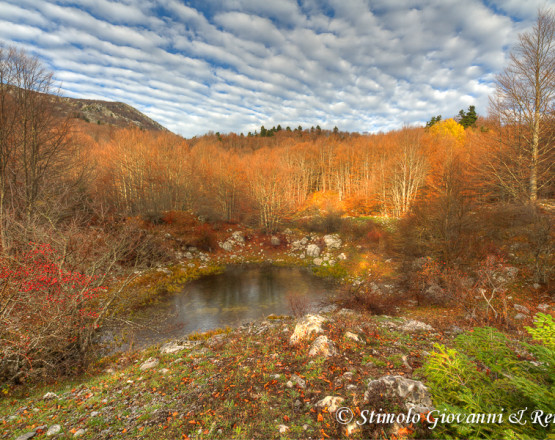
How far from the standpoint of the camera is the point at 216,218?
3566 cm

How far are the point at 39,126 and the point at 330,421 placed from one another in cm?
2177

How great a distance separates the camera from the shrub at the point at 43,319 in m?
7.28

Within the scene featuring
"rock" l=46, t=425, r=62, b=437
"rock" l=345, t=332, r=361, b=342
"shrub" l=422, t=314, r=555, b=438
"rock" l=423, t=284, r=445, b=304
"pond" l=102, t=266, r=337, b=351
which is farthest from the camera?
"rock" l=423, t=284, r=445, b=304

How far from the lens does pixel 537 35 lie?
1481 cm

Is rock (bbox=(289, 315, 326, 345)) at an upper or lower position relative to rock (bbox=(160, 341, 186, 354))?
upper

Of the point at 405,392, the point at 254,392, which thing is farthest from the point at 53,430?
the point at 405,392

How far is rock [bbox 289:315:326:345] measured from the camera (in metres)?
7.73

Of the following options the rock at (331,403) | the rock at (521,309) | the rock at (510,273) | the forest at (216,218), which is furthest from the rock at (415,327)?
the rock at (510,273)

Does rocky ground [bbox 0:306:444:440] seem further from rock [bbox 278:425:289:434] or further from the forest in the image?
the forest

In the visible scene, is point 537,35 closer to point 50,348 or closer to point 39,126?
point 50,348

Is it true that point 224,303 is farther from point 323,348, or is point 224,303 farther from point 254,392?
point 254,392

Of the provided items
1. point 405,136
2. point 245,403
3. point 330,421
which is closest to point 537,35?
point 405,136

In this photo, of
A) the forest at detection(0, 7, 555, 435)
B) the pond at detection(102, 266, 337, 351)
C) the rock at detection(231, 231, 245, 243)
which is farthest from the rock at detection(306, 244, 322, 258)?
the rock at detection(231, 231, 245, 243)

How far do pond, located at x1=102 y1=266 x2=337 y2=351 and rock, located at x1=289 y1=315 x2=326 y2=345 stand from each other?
624 cm
